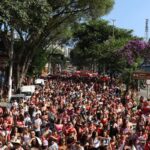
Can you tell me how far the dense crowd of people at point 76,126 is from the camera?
21188mm

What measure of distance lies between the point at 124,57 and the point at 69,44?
3162 cm

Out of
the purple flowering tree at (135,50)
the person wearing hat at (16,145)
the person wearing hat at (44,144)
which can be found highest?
the purple flowering tree at (135,50)

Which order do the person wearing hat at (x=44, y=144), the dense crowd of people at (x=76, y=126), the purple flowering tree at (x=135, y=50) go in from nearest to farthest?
the dense crowd of people at (x=76, y=126)
the person wearing hat at (x=44, y=144)
the purple flowering tree at (x=135, y=50)

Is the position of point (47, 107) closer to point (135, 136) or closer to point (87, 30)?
point (135, 136)

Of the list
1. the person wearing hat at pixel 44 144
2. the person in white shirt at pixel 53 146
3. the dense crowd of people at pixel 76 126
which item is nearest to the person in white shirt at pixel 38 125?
the dense crowd of people at pixel 76 126

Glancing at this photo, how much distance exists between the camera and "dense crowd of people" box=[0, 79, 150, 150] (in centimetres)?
2119

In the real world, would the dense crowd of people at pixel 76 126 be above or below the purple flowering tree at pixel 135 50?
below

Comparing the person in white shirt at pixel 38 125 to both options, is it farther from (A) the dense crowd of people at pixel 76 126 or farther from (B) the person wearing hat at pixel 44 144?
(B) the person wearing hat at pixel 44 144

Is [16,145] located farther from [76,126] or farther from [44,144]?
[76,126]

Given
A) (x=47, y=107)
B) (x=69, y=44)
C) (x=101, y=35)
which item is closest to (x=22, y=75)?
(x=47, y=107)

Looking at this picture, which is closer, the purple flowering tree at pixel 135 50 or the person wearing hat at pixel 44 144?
the person wearing hat at pixel 44 144

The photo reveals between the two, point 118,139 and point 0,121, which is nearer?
point 118,139

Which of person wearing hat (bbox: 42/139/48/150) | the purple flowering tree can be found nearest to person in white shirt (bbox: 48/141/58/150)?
person wearing hat (bbox: 42/139/48/150)

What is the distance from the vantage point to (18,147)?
1977 centimetres
